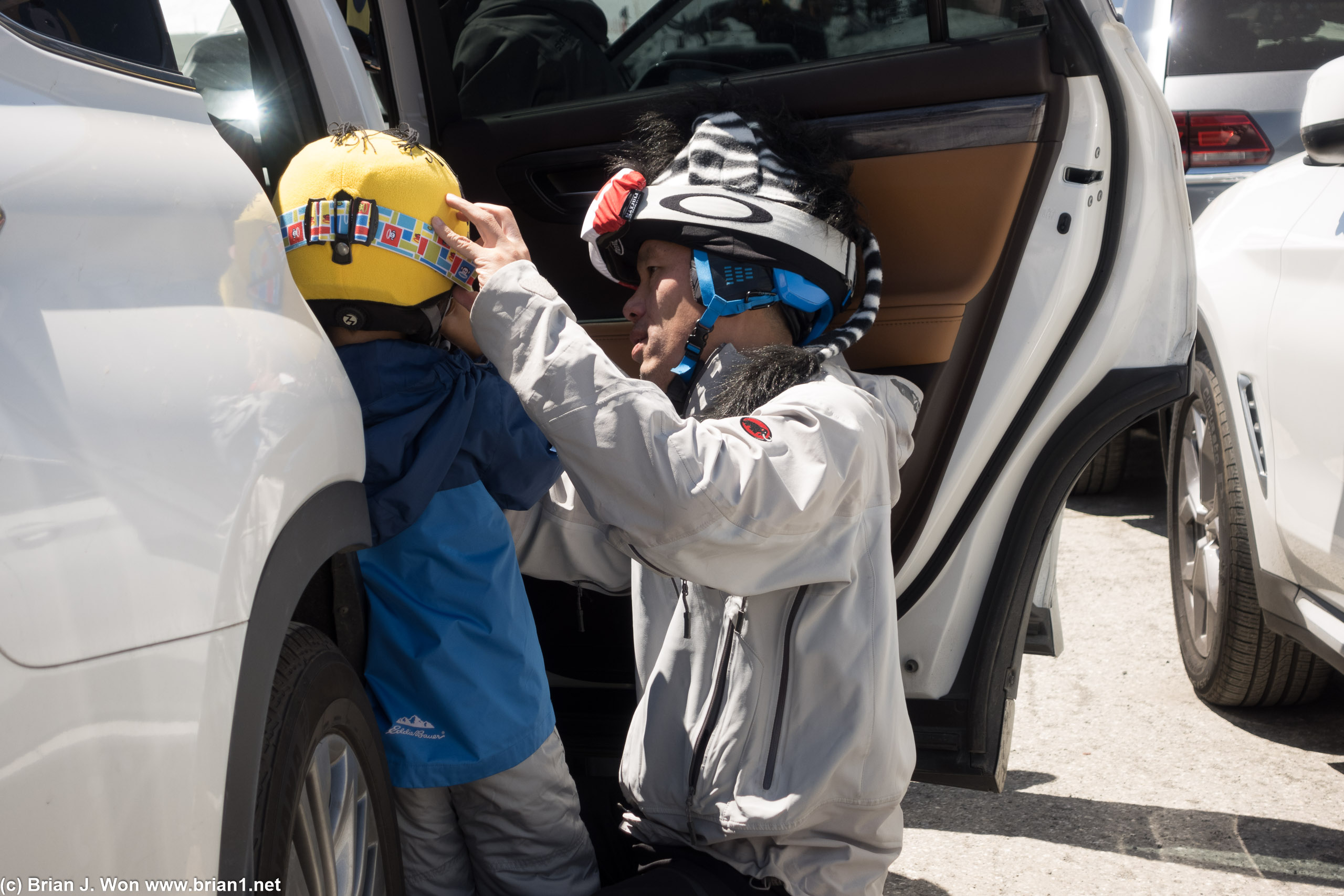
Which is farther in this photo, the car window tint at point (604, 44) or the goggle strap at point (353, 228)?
the car window tint at point (604, 44)

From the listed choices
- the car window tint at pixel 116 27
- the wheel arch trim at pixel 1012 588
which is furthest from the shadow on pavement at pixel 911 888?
the car window tint at pixel 116 27

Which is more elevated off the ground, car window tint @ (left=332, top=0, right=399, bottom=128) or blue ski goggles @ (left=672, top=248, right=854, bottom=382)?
car window tint @ (left=332, top=0, right=399, bottom=128)

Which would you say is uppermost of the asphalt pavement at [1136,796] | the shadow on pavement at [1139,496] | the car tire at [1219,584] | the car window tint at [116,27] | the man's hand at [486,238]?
the car window tint at [116,27]

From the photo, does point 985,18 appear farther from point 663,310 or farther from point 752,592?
point 752,592

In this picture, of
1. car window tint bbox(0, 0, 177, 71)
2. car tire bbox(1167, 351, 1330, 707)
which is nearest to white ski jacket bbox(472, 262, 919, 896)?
car window tint bbox(0, 0, 177, 71)

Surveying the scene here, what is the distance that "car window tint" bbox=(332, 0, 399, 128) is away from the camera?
2.43 m

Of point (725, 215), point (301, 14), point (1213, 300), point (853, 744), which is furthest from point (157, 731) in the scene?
point (1213, 300)

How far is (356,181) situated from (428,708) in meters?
0.73

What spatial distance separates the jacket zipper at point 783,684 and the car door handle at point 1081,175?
0.94 metres

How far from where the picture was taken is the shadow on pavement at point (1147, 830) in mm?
2535

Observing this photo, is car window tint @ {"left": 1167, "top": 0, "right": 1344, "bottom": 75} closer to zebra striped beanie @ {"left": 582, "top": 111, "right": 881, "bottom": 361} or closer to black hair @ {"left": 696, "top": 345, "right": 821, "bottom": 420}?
zebra striped beanie @ {"left": 582, "top": 111, "right": 881, "bottom": 361}

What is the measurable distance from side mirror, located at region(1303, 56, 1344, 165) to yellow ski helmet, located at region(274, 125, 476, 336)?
1.85m

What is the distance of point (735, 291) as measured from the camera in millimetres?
1800

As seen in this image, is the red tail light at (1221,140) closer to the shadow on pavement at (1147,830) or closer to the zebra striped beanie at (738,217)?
the shadow on pavement at (1147,830)
